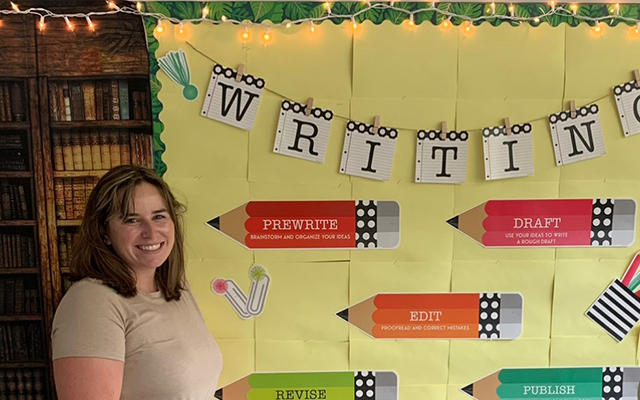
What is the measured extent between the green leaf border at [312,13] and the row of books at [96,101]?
7 cm

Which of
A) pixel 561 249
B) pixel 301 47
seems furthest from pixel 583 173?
pixel 301 47

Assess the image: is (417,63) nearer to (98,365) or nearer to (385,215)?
(385,215)

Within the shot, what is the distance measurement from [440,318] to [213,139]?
3.34 ft

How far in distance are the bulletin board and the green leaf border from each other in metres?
0.01

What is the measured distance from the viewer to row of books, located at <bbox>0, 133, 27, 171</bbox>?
5.67 feet

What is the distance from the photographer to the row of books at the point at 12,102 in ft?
5.61

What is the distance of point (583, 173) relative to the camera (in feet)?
5.93

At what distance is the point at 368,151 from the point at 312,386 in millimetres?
867

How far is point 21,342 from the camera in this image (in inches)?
70.8

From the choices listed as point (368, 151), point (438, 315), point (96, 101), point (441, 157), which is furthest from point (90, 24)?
point (438, 315)

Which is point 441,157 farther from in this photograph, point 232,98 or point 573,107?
point 232,98

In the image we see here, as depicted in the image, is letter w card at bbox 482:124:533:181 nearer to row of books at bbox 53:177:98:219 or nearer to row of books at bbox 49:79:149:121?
row of books at bbox 49:79:149:121

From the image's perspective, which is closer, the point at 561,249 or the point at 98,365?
the point at 98,365

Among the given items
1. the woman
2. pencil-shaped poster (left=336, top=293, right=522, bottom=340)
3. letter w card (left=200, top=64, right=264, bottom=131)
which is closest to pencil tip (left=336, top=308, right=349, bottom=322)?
pencil-shaped poster (left=336, top=293, right=522, bottom=340)
